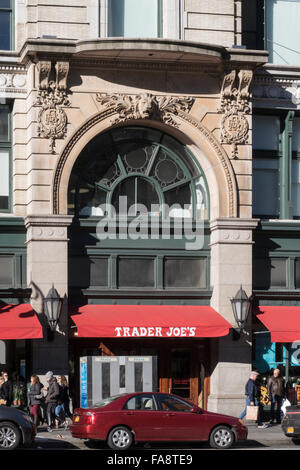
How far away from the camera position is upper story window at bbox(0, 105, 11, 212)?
34656mm

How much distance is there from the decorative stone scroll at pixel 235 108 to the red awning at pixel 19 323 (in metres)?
7.92

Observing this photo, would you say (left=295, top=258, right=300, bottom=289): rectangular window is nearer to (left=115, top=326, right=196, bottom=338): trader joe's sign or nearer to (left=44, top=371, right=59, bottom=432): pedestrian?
(left=115, top=326, right=196, bottom=338): trader joe's sign

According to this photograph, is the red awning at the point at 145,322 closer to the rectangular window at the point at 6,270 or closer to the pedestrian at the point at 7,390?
the rectangular window at the point at 6,270

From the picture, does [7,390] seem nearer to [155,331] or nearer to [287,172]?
[155,331]

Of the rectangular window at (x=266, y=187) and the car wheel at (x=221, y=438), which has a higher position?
the rectangular window at (x=266, y=187)

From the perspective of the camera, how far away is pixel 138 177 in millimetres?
A: 34812

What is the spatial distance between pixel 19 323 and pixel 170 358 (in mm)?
5074

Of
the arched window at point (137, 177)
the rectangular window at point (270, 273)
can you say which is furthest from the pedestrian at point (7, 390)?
the rectangular window at point (270, 273)

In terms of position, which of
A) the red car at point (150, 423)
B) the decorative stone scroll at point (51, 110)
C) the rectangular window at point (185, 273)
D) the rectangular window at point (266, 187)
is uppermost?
the decorative stone scroll at point (51, 110)

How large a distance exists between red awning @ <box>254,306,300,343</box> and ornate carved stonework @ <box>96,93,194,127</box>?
6.36 meters

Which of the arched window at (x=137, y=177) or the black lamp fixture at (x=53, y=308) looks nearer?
the black lamp fixture at (x=53, y=308)

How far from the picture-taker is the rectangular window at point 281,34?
3628cm

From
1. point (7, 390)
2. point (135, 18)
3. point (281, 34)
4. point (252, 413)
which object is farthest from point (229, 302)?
point (135, 18)
